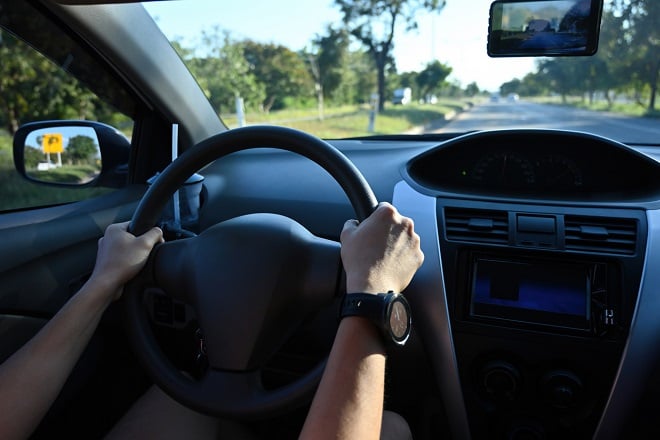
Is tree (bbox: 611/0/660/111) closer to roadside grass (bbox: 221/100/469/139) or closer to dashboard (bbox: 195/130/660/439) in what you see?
dashboard (bbox: 195/130/660/439)

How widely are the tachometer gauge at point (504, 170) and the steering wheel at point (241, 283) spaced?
1091mm

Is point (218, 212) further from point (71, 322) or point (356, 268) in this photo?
point (356, 268)

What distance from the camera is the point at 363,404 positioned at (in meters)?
1.10

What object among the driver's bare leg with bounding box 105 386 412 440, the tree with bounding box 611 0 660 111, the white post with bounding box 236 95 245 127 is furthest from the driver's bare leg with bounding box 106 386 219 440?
the tree with bounding box 611 0 660 111

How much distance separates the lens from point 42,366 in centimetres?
145

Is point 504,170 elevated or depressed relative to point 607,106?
depressed

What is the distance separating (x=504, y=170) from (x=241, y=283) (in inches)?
53.0

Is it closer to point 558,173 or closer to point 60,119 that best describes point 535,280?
point 558,173

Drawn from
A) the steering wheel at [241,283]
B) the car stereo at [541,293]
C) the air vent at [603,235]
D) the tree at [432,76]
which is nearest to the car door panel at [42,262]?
the steering wheel at [241,283]

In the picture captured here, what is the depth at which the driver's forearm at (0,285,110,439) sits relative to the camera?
141 cm

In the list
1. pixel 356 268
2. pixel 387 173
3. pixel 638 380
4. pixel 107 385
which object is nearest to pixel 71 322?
pixel 356 268

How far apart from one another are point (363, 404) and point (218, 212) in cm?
162

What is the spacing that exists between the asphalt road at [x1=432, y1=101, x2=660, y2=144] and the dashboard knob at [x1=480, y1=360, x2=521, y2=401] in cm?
102

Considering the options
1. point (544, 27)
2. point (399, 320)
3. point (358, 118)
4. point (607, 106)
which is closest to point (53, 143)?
point (358, 118)
